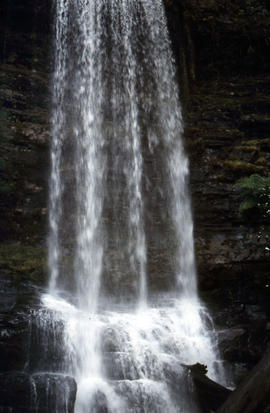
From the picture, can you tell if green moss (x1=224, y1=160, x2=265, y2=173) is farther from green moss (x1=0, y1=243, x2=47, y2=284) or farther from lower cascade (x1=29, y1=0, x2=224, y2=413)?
green moss (x1=0, y1=243, x2=47, y2=284)

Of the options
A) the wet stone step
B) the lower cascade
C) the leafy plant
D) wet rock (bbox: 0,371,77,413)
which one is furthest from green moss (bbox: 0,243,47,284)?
the leafy plant

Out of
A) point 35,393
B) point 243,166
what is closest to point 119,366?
point 35,393

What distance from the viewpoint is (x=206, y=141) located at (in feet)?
36.7

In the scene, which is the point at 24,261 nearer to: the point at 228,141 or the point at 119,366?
the point at 119,366

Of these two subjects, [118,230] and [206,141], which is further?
[206,141]

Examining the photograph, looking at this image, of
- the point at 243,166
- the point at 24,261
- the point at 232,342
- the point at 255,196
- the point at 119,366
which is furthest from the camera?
the point at 243,166

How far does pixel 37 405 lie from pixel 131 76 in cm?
912

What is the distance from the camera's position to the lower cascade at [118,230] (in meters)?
5.91

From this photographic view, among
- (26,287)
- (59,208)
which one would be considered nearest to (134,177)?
(59,208)

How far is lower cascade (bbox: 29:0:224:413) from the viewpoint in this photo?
5.91 m

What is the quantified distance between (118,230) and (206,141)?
3539 millimetres

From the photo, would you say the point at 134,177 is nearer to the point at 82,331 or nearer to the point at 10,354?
the point at 82,331

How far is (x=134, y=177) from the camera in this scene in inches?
421

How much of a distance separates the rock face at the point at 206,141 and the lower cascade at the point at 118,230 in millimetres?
359
